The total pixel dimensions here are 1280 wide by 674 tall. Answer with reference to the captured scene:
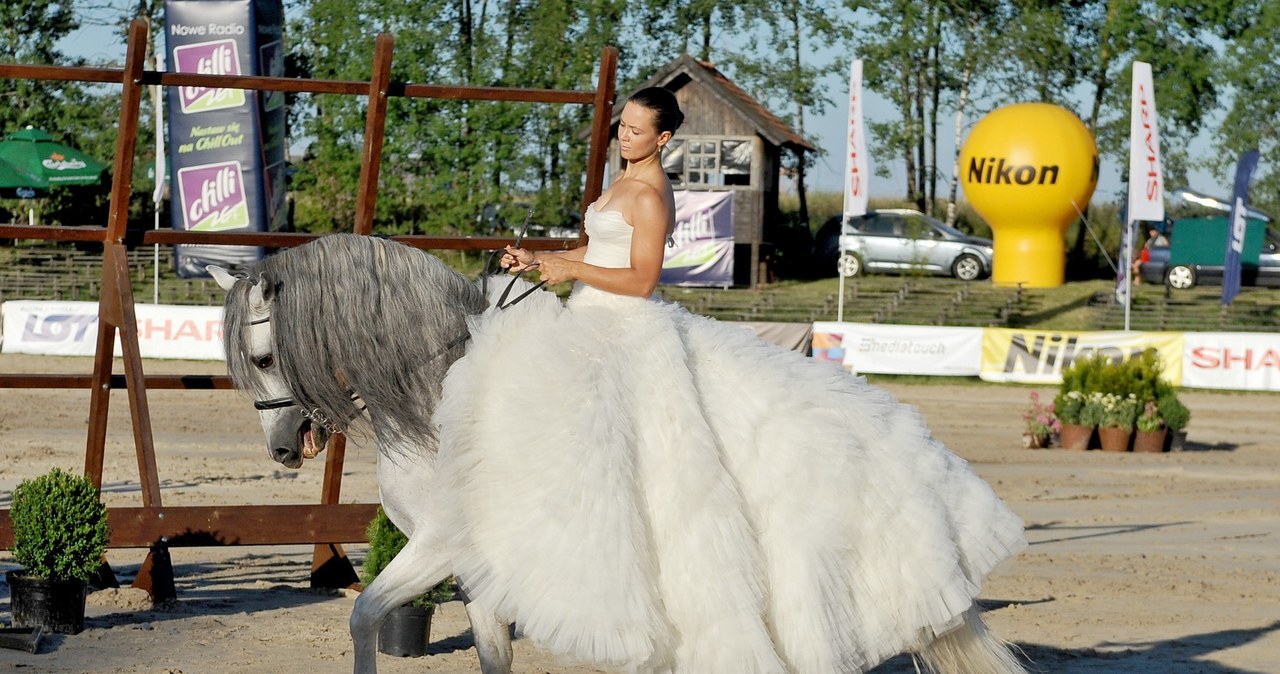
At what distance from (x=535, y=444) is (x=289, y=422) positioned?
1.02 m

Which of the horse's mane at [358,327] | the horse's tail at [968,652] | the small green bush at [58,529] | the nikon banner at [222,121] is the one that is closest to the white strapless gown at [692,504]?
the horse's tail at [968,652]

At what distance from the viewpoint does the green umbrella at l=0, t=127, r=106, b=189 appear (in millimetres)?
28281

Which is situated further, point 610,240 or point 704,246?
point 704,246

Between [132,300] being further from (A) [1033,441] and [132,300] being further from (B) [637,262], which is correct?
(A) [1033,441]

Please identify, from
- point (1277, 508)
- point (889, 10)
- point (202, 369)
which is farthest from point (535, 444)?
point (889, 10)

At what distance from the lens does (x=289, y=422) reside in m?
5.22

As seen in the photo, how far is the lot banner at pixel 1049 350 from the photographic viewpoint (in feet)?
82.5

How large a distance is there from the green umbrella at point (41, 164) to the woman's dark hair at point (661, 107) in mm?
25602

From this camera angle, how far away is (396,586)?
201 inches

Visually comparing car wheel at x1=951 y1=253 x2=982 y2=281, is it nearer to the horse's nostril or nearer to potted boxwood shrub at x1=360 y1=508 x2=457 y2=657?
potted boxwood shrub at x1=360 y1=508 x2=457 y2=657

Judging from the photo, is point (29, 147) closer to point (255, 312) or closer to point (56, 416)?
point (56, 416)

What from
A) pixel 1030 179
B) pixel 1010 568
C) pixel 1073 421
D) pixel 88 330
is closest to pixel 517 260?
pixel 1010 568

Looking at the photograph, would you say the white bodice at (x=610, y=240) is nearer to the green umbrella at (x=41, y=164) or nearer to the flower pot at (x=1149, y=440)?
the flower pot at (x=1149, y=440)

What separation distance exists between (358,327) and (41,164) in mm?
25763
